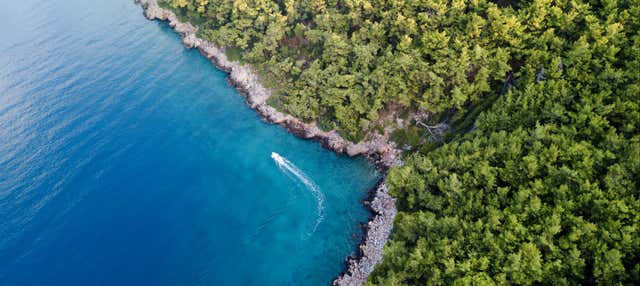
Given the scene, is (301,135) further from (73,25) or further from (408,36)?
(73,25)

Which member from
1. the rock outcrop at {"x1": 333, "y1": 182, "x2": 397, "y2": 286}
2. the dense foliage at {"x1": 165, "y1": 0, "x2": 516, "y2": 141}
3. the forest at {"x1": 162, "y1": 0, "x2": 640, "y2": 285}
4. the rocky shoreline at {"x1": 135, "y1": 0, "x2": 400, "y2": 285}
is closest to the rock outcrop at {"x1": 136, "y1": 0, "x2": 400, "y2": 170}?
the rocky shoreline at {"x1": 135, "y1": 0, "x2": 400, "y2": 285}

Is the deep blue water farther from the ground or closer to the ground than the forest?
closer to the ground

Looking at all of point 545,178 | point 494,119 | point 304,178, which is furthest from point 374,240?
point 494,119

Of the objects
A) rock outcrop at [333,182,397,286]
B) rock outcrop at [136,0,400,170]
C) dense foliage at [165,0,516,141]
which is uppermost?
dense foliage at [165,0,516,141]

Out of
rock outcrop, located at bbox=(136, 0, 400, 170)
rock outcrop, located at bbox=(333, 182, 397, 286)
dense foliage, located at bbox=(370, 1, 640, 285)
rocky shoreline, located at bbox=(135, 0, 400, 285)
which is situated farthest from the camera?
rock outcrop, located at bbox=(136, 0, 400, 170)

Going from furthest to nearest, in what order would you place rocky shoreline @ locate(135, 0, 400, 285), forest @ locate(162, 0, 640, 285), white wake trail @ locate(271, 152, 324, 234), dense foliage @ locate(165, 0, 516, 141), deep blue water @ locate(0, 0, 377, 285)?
dense foliage @ locate(165, 0, 516, 141)
white wake trail @ locate(271, 152, 324, 234)
deep blue water @ locate(0, 0, 377, 285)
rocky shoreline @ locate(135, 0, 400, 285)
forest @ locate(162, 0, 640, 285)

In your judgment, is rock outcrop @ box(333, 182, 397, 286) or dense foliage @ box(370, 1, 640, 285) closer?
dense foliage @ box(370, 1, 640, 285)

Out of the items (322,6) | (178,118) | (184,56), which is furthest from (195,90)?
(322,6)

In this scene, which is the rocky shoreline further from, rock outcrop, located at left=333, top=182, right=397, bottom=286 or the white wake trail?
the white wake trail
